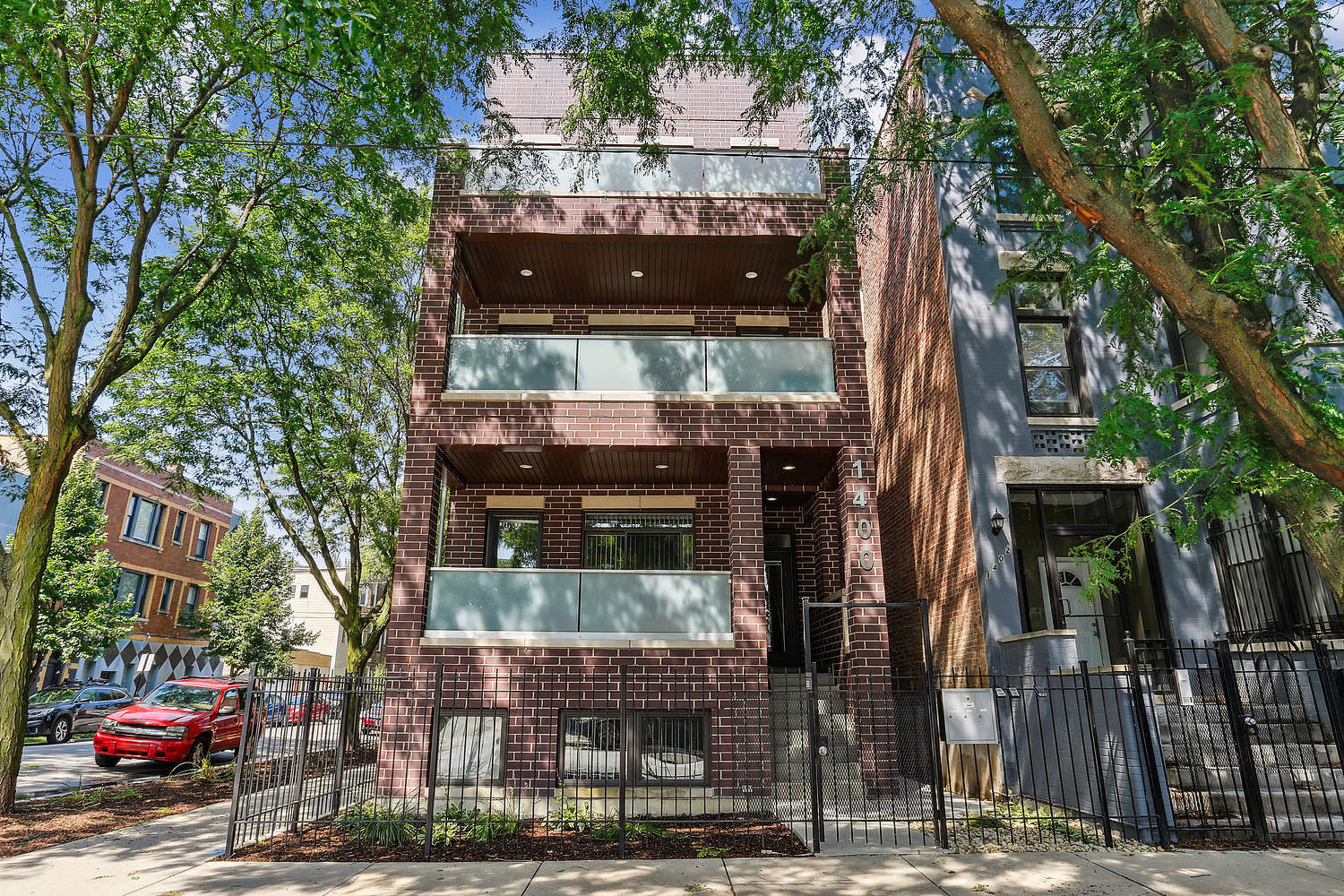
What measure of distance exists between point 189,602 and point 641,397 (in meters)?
37.0

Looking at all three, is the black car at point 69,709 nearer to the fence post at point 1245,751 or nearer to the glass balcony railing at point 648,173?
the glass balcony railing at point 648,173

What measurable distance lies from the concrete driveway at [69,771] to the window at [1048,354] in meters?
16.3

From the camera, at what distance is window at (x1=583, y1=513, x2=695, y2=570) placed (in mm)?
13547

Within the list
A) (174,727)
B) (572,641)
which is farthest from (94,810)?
(572,641)

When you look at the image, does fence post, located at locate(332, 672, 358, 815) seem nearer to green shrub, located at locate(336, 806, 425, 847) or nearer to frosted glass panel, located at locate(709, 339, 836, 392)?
green shrub, located at locate(336, 806, 425, 847)

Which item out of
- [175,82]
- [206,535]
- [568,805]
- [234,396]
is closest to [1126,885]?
[568,805]

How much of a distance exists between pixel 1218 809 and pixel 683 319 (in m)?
10.5

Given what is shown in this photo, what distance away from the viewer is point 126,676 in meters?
33.0

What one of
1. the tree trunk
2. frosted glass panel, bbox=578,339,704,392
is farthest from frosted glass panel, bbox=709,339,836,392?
the tree trunk

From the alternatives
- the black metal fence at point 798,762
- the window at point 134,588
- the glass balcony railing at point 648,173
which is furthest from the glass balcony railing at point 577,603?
the window at point 134,588

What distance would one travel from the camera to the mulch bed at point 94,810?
27.2 feet

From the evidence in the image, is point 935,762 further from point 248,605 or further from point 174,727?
point 248,605

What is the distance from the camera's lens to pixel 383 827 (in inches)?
323

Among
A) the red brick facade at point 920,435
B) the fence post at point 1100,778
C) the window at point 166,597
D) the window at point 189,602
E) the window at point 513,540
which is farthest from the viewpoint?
the window at point 189,602
